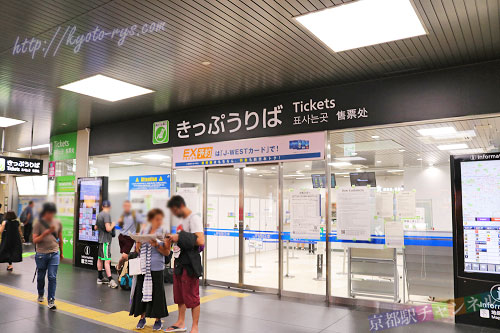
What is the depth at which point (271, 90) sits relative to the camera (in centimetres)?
643

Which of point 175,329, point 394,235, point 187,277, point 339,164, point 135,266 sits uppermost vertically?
point 339,164

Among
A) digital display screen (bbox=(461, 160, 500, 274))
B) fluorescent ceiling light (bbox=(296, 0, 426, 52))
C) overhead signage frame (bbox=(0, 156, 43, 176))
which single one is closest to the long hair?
overhead signage frame (bbox=(0, 156, 43, 176))

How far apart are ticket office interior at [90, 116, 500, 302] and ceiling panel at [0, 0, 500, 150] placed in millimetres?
994

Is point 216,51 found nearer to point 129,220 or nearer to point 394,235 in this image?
point 394,235

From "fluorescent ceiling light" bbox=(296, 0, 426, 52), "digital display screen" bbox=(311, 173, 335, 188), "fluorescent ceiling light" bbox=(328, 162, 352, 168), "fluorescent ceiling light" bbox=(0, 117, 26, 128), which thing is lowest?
"digital display screen" bbox=(311, 173, 335, 188)

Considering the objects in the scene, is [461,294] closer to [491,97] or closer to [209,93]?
[491,97]

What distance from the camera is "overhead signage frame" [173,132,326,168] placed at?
617cm

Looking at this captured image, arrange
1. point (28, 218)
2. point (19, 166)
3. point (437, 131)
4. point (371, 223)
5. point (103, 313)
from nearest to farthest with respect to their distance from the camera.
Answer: point (28, 218) → point (19, 166) → point (103, 313) → point (437, 131) → point (371, 223)

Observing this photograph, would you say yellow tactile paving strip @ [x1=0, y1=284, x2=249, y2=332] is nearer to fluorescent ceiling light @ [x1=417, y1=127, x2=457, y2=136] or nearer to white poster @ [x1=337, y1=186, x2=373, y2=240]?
white poster @ [x1=337, y1=186, x2=373, y2=240]

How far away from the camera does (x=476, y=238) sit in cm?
452

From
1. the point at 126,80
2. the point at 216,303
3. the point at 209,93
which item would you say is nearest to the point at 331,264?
the point at 216,303

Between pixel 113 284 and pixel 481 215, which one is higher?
pixel 481 215

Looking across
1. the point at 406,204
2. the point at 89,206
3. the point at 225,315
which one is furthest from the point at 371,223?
the point at 89,206

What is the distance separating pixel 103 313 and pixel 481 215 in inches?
185
